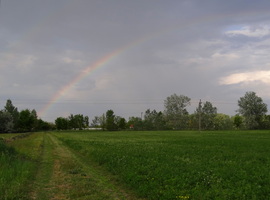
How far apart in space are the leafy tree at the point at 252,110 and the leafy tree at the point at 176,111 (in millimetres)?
34996

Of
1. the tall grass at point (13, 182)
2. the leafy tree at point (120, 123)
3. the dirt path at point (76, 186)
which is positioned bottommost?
the dirt path at point (76, 186)

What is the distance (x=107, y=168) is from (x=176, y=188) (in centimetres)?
675

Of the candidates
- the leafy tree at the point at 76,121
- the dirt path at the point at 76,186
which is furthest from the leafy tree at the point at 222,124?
the dirt path at the point at 76,186

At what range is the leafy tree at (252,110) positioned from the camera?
110m

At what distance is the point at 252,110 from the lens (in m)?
113

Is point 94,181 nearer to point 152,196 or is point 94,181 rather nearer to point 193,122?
point 152,196

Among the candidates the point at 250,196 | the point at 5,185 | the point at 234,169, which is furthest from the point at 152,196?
the point at 5,185

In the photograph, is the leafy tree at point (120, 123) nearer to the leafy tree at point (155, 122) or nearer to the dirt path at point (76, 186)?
the leafy tree at point (155, 122)

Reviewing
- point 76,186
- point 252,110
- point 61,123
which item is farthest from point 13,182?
point 61,123

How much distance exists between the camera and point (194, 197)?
848 cm

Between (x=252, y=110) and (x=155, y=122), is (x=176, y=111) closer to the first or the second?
(x=155, y=122)

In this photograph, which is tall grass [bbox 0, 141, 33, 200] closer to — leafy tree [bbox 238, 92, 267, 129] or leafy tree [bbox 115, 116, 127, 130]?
leafy tree [bbox 238, 92, 267, 129]

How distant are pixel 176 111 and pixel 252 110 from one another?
45690 millimetres

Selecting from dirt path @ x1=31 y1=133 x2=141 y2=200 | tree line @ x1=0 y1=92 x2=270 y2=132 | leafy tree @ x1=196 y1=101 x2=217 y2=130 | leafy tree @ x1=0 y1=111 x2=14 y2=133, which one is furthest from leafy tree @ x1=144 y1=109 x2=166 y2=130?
dirt path @ x1=31 y1=133 x2=141 y2=200
